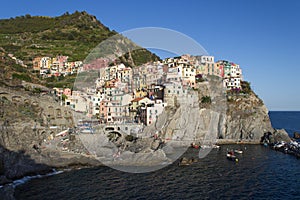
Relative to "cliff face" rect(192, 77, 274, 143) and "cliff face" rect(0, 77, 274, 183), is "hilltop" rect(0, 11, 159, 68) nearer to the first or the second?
"cliff face" rect(192, 77, 274, 143)

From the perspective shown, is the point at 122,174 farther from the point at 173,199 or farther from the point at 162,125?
the point at 162,125

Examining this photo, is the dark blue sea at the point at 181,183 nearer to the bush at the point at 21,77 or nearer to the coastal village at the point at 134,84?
the coastal village at the point at 134,84

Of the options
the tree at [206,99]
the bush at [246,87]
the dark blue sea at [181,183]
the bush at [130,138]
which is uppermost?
the bush at [246,87]

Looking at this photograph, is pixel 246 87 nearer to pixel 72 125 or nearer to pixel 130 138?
pixel 130 138

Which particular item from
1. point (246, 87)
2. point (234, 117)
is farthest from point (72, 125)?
point (246, 87)

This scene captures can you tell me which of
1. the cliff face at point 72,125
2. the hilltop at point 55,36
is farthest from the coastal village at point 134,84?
the hilltop at point 55,36

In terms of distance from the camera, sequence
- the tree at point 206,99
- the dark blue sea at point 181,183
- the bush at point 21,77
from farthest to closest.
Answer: the bush at point 21,77 → the tree at point 206,99 → the dark blue sea at point 181,183

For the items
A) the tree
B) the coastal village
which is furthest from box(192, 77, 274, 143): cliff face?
the coastal village
